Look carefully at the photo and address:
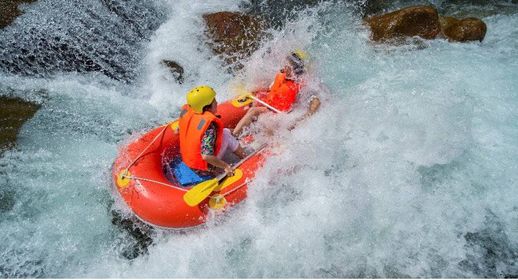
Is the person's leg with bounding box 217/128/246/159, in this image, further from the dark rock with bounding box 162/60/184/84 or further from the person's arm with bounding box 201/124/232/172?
the dark rock with bounding box 162/60/184/84

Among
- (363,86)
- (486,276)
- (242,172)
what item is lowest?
(486,276)

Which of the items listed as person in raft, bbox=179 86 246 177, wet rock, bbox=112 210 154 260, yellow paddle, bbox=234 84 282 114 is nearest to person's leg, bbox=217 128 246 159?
person in raft, bbox=179 86 246 177

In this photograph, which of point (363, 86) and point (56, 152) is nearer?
point (56, 152)

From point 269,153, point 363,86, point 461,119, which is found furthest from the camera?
point 363,86

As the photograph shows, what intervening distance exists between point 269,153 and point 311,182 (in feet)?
2.26

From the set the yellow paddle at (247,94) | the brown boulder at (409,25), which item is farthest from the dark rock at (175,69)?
the brown boulder at (409,25)

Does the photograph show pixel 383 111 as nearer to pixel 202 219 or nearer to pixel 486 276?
pixel 486 276

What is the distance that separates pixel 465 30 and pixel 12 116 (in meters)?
8.24

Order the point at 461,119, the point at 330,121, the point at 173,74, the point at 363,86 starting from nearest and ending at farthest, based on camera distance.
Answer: the point at 330,121, the point at 461,119, the point at 363,86, the point at 173,74

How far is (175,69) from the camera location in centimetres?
802

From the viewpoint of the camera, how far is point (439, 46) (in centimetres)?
830

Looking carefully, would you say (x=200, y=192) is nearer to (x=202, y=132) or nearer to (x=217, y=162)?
(x=217, y=162)

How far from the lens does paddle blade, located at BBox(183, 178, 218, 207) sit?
4754 mm

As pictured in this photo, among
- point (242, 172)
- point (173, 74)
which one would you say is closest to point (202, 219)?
point (242, 172)
